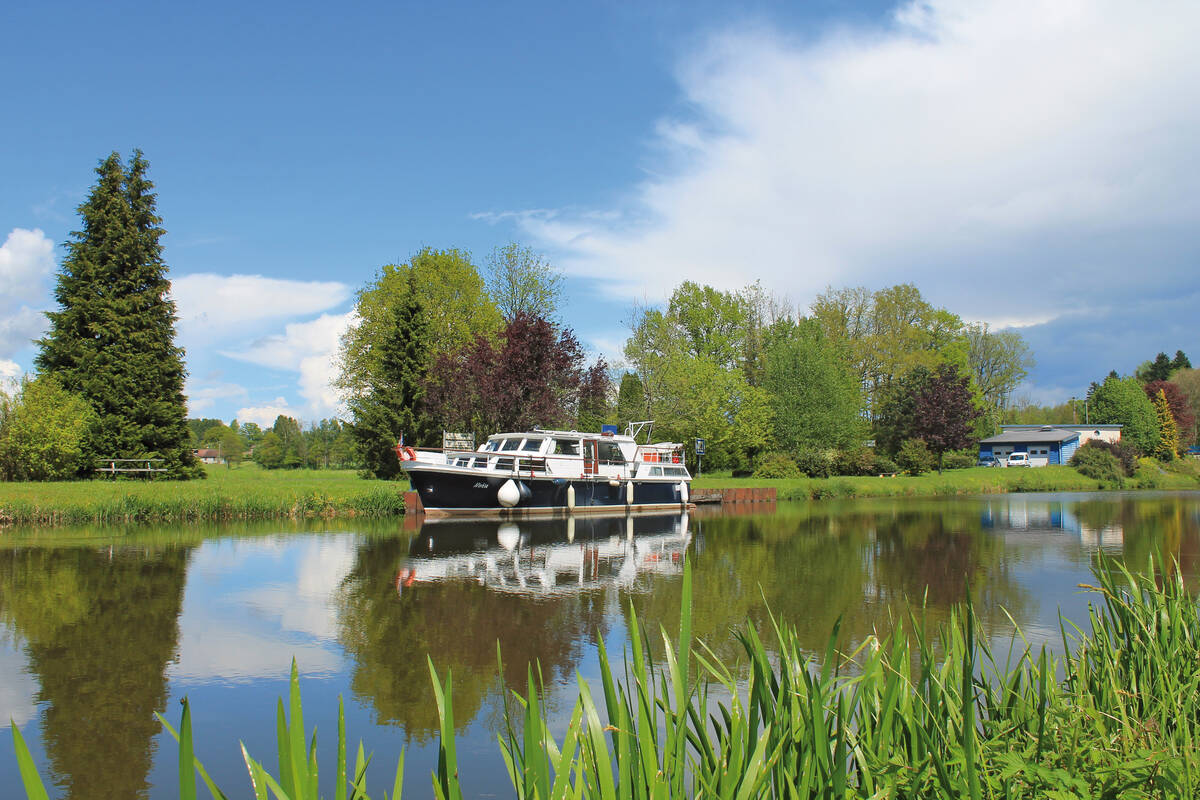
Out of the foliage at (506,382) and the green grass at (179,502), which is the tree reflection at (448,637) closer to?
the green grass at (179,502)

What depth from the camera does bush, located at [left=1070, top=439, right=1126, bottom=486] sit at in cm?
4266

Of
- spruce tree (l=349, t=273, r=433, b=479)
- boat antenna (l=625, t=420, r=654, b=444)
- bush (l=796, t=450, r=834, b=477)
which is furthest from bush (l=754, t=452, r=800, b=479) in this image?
spruce tree (l=349, t=273, r=433, b=479)

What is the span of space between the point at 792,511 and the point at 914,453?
62.4 feet

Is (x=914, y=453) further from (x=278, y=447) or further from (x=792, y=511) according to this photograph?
(x=278, y=447)

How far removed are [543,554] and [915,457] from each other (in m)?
33.8

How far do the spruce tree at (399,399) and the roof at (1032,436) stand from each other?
42.7 metres

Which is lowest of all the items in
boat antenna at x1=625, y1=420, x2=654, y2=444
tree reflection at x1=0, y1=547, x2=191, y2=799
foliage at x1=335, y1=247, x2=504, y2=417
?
tree reflection at x1=0, y1=547, x2=191, y2=799

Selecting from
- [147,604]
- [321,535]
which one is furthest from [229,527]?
[147,604]

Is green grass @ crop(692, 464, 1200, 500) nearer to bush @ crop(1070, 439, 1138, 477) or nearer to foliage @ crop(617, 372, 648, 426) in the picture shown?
Result: bush @ crop(1070, 439, 1138, 477)

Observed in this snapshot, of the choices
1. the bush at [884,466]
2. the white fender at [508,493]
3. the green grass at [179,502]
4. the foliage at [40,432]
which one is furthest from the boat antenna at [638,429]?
the foliage at [40,432]

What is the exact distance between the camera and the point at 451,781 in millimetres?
1663

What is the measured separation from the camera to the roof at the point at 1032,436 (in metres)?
55.2

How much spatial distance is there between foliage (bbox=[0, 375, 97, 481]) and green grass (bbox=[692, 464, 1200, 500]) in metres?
23.9

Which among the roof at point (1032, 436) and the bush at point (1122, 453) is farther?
the roof at point (1032, 436)
